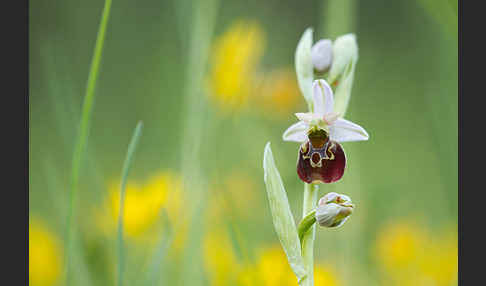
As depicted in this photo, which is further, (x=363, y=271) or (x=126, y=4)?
(x=126, y=4)

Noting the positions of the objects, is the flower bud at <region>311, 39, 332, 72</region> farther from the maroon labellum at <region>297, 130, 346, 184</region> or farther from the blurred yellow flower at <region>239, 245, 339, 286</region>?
the blurred yellow flower at <region>239, 245, 339, 286</region>

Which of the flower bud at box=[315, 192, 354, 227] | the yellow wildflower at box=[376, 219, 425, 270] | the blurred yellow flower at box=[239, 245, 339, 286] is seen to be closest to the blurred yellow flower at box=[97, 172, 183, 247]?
the blurred yellow flower at box=[239, 245, 339, 286]

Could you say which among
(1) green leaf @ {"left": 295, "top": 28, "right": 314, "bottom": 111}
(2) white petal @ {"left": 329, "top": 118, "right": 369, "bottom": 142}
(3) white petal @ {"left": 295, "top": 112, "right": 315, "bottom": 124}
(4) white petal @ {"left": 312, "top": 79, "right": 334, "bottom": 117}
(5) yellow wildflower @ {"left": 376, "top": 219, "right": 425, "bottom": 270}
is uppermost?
Answer: (1) green leaf @ {"left": 295, "top": 28, "right": 314, "bottom": 111}

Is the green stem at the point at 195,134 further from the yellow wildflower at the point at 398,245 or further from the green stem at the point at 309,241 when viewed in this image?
the yellow wildflower at the point at 398,245

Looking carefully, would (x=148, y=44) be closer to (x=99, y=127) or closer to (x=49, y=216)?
(x=99, y=127)

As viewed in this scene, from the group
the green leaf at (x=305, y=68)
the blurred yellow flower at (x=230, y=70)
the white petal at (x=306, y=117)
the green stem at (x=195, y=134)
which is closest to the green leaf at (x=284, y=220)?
the white petal at (x=306, y=117)

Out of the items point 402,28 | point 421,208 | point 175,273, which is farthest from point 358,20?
point 175,273
